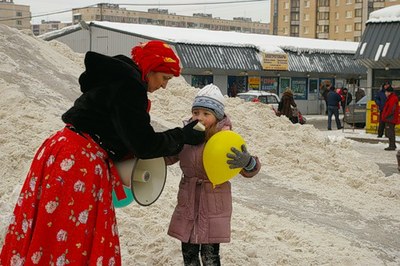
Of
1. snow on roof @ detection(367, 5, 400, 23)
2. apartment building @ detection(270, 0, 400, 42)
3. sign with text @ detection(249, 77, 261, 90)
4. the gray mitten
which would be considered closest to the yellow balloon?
the gray mitten

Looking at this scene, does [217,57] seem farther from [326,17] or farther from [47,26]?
[47,26]

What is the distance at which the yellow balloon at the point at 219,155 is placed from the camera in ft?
11.6

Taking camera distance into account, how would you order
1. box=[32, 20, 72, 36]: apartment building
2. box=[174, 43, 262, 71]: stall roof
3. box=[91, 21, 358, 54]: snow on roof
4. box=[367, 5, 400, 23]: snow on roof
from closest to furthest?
box=[367, 5, 400, 23]: snow on roof, box=[174, 43, 262, 71]: stall roof, box=[91, 21, 358, 54]: snow on roof, box=[32, 20, 72, 36]: apartment building

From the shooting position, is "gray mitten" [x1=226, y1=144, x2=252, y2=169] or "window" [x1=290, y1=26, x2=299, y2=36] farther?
"window" [x1=290, y1=26, x2=299, y2=36]

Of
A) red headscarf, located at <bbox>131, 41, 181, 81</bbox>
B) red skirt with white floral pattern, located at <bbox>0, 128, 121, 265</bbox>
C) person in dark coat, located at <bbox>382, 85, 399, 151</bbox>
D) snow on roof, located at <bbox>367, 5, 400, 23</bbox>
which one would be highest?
snow on roof, located at <bbox>367, 5, 400, 23</bbox>

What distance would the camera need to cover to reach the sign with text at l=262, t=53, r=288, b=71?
96.0ft

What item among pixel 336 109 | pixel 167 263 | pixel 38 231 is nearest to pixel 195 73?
pixel 336 109

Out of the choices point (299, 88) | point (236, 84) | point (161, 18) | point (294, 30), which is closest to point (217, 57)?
point (236, 84)

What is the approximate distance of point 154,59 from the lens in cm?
310

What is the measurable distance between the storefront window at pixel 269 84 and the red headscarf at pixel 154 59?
2778 centimetres

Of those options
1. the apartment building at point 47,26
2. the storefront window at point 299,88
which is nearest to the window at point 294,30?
the storefront window at point 299,88

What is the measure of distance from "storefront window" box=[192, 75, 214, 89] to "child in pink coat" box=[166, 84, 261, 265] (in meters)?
23.6

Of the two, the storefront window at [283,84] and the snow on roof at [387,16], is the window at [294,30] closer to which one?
the storefront window at [283,84]

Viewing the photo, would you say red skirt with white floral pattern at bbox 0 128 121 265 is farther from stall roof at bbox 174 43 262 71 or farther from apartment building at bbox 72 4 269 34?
apartment building at bbox 72 4 269 34
